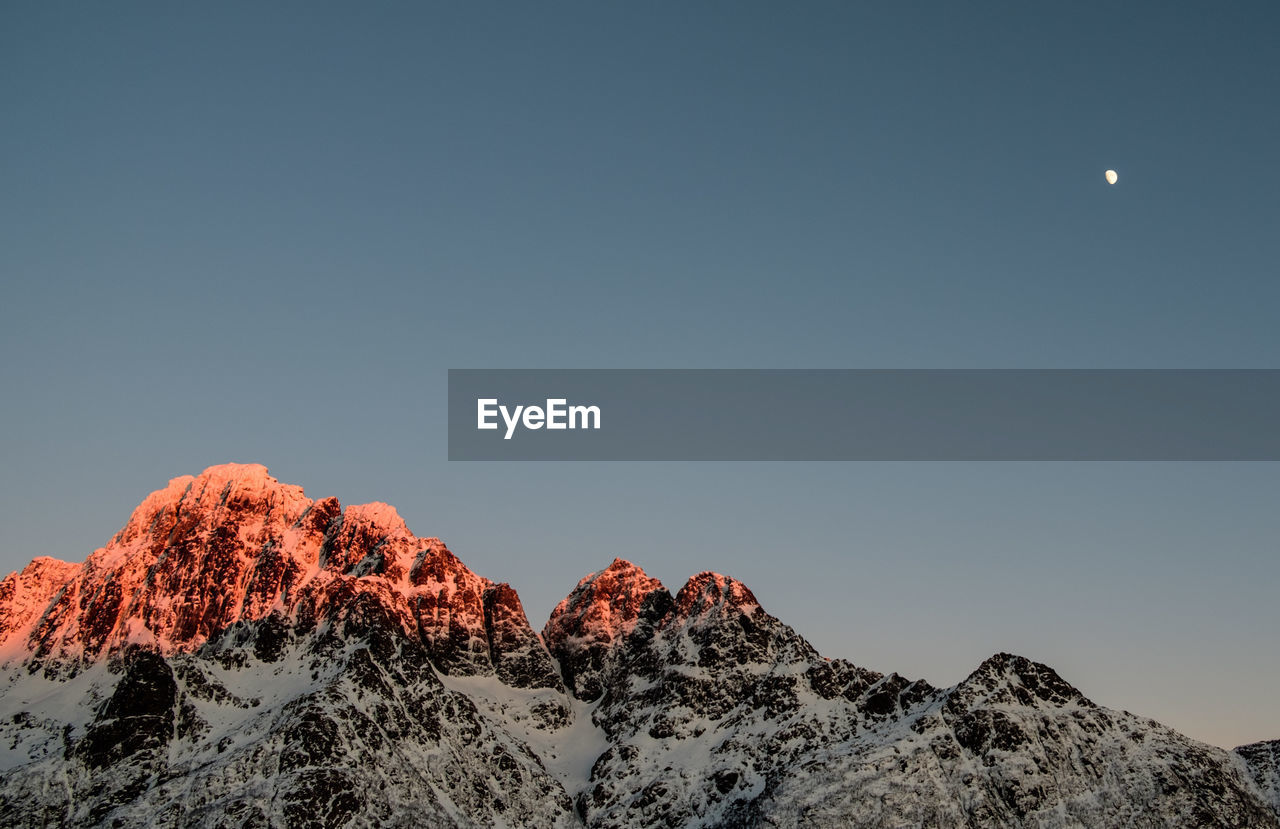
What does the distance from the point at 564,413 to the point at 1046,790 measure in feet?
380

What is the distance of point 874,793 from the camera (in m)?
197

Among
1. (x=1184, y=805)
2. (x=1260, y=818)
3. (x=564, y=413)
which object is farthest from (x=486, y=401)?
(x=1260, y=818)

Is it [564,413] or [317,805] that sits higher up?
[564,413]

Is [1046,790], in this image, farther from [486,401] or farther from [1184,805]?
[486,401]

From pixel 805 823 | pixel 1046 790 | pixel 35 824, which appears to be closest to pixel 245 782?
pixel 35 824

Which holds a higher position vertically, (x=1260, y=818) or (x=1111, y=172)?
(x=1111, y=172)

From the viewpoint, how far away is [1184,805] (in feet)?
641

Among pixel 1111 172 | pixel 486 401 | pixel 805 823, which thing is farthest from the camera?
pixel 805 823

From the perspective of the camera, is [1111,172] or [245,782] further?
[245,782]

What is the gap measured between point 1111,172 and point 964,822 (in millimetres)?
108208

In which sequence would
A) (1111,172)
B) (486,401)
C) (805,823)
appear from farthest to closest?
(805,823) < (1111,172) < (486,401)

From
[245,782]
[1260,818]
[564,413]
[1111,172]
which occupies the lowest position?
[1260,818]

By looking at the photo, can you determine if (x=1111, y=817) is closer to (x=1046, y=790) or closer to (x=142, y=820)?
(x=1046, y=790)

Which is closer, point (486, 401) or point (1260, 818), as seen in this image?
point (486, 401)
